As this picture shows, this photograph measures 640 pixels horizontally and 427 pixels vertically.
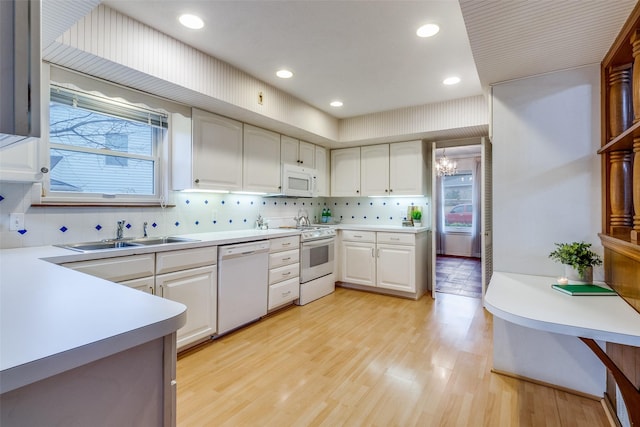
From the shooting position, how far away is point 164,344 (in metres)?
0.77

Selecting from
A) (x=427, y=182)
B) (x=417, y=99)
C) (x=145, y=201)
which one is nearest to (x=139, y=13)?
(x=145, y=201)

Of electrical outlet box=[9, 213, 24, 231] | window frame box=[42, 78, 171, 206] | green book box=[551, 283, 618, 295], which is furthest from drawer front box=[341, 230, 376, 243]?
electrical outlet box=[9, 213, 24, 231]

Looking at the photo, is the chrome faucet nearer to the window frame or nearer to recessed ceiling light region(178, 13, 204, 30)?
the window frame

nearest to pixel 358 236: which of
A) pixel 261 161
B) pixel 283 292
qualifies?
pixel 283 292

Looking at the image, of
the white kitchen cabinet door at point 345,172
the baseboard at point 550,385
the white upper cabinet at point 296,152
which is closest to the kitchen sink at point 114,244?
the white upper cabinet at point 296,152

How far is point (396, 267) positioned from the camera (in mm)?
3877

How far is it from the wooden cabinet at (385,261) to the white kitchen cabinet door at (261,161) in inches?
50.2

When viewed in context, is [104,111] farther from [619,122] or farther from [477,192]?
[477,192]

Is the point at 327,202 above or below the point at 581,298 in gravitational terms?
above

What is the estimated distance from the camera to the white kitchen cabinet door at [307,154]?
4137 mm

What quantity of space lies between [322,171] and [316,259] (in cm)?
140

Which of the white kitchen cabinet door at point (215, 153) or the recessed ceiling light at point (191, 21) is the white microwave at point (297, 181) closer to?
the white kitchen cabinet door at point (215, 153)

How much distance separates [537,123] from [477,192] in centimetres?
524

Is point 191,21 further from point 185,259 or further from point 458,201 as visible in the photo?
point 458,201
